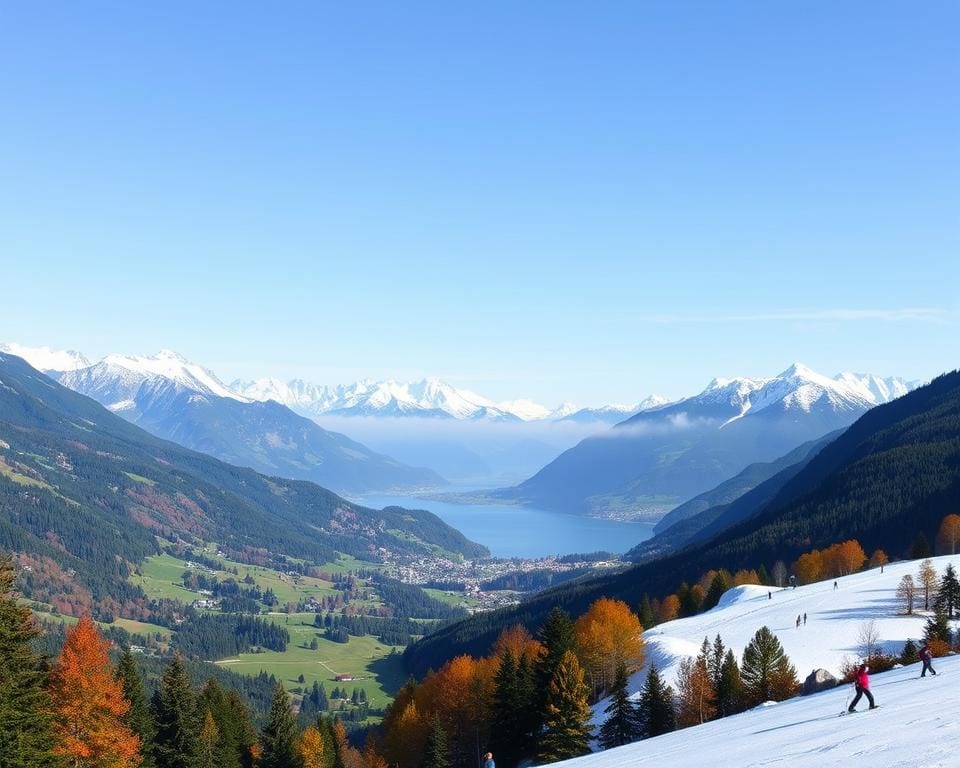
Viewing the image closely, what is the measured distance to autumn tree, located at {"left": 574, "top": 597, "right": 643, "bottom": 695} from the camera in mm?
77938

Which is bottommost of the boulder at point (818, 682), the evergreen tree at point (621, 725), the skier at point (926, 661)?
the evergreen tree at point (621, 725)

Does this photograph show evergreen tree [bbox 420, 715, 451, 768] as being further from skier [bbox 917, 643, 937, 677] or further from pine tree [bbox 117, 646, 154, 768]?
skier [bbox 917, 643, 937, 677]

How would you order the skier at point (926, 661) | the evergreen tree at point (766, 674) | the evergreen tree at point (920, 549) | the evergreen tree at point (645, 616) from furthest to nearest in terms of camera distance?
the evergreen tree at point (920, 549) < the evergreen tree at point (645, 616) < the evergreen tree at point (766, 674) < the skier at point (926, 661)

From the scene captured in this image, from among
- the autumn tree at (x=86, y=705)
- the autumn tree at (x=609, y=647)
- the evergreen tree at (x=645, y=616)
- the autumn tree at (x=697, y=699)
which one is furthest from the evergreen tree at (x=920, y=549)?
the autumn tree at (x=86, y=705)

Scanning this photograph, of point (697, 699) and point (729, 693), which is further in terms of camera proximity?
point (729, 693)

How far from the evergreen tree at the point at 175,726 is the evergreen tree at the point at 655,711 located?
3110cm

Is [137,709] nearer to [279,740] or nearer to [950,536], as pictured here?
[279,740]

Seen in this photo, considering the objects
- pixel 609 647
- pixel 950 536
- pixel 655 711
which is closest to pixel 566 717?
pixel 655 711

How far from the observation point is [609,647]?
77.9 meters

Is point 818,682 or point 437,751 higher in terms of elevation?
point 818,682

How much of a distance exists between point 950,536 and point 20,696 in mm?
139211

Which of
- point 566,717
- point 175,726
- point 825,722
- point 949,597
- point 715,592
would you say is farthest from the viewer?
point 715,592

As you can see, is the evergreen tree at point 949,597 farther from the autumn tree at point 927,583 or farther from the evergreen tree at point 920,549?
the evergreen tree at point 920,549

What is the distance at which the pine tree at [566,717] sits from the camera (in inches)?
2175
